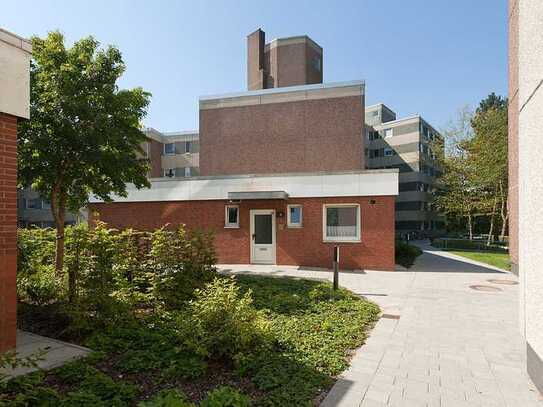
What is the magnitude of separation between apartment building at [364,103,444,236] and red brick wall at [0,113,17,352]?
43914 mm

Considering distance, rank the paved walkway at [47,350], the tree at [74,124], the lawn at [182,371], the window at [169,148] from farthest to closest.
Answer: the window at [169,148]
the tree at [74,124]
the paved walkway at [47,350]
the lawn at [182,371]

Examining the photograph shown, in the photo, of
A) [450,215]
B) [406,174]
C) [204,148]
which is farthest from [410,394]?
[406,174]

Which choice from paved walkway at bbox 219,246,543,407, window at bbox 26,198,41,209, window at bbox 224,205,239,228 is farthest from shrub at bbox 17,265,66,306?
window at bbox 26,198,41,209

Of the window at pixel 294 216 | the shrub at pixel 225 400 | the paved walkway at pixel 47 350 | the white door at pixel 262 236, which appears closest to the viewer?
the shrub at pixel 225 400

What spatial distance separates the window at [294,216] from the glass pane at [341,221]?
4.18 feet

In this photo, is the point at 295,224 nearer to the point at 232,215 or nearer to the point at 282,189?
the point at 282,189

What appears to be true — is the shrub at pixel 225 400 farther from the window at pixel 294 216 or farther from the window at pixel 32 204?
the window at pixel 32 204

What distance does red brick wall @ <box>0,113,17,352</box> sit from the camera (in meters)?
4.75

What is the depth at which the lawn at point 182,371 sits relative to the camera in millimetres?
3576

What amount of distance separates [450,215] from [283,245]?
30.0 metres

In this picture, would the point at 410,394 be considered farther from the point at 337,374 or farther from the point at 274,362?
the point at 274,362

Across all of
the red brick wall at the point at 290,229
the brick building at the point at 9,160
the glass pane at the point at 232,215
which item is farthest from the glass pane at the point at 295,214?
the brick building at the point at 9,160

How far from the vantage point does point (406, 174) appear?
147 ft

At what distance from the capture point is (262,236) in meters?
15.7
